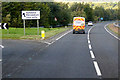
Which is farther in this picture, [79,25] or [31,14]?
[79,25]

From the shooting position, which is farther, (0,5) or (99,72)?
(0,5)

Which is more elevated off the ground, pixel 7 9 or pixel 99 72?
pixel 7 9

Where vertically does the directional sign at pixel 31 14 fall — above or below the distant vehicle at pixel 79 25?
above

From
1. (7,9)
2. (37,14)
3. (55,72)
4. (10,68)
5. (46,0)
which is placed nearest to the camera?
(55,72)

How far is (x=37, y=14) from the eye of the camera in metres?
26.3

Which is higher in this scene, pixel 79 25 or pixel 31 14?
pixel 31 14

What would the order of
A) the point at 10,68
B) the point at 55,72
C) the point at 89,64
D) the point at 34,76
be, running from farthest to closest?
the point at 89,64 < the point at 10,68 < the point at 55,72 < the point at 34,76

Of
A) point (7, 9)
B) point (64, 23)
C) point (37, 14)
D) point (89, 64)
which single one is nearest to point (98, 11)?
point (64, 23)

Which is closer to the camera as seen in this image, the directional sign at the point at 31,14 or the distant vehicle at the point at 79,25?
the directional sign at the point at 31,14

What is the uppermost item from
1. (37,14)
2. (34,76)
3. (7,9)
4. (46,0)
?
(46,0)

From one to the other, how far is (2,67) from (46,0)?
220 ft

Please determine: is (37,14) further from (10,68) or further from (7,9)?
(7,9)

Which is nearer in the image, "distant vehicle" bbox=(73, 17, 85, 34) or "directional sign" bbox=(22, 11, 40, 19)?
"directional sign" bbox=(22, 11, 40, 19)

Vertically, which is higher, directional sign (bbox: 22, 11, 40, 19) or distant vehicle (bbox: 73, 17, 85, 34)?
directional sign (bbox: 22, 11, 40, 19)
